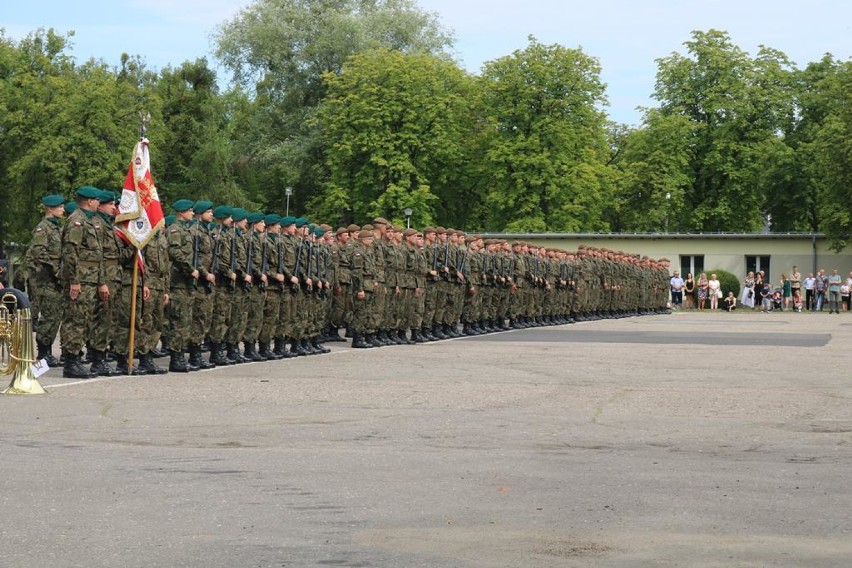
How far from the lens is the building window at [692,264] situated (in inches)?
2618

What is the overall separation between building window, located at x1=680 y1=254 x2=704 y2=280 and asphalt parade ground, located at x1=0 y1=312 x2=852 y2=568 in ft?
163

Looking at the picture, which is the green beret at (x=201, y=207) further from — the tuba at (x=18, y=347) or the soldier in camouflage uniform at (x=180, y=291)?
the tuba at (x=18, y=347)

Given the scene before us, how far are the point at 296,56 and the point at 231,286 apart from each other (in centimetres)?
5487

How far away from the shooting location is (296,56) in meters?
72.5

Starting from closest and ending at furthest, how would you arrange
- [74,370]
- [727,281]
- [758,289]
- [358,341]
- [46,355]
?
[74,370] → [46,355] → [358,341] → [758,289] → [727,281]

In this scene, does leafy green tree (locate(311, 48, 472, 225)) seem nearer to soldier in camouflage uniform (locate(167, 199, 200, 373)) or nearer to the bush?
the bush

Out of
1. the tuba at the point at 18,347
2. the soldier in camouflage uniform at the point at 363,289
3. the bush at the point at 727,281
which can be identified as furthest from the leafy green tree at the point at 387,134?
the tuba at the point at 18,347

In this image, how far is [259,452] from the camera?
1000 cm

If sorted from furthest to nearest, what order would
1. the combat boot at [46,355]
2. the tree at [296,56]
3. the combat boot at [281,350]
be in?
the tree at [296,56] → the combat boot at [281,350] → the combat boot at [46,355]

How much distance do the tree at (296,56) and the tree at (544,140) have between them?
18.1ft

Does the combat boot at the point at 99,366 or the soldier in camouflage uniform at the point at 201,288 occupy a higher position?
the soldier in camouflage uniform at the point at 201,288

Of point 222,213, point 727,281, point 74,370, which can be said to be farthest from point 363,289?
point 727,281

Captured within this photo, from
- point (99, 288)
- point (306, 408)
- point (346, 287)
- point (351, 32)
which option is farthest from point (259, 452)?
point (351, 32)

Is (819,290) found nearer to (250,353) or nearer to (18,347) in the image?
(250,353)
